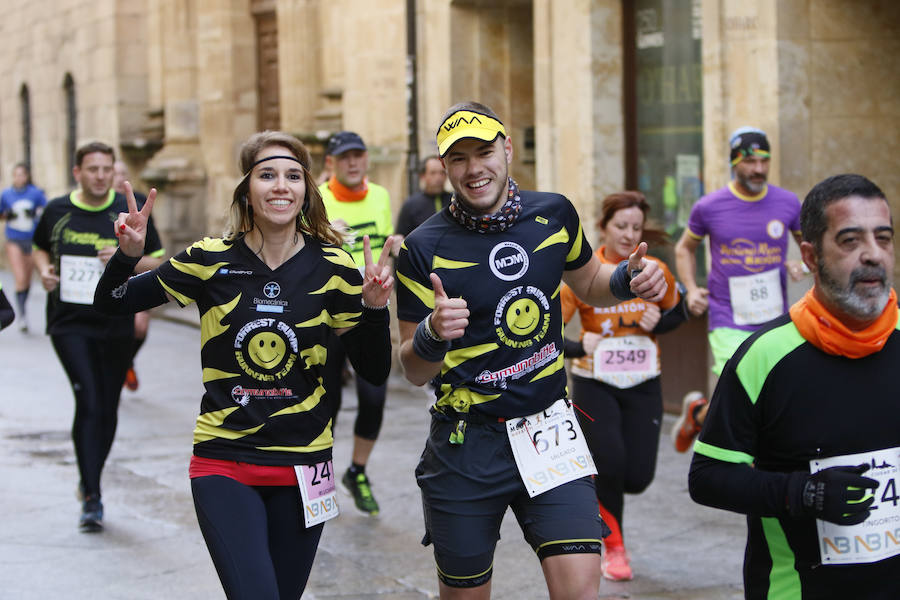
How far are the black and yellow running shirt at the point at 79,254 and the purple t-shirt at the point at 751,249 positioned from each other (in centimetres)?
309

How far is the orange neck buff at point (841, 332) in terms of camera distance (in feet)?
9.87

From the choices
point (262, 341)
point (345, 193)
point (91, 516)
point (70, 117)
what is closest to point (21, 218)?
point (70, 117)

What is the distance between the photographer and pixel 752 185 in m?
7.27

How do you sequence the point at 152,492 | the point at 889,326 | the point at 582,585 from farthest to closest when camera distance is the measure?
the point at 152,492, the point at 582,585, the point at 889,326

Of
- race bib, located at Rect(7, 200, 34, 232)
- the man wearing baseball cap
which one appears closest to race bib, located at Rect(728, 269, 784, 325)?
the man wearing baseball cap

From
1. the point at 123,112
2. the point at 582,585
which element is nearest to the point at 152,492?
the point at 582,585

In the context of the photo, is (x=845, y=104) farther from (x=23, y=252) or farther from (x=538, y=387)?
(x=23, y=252)

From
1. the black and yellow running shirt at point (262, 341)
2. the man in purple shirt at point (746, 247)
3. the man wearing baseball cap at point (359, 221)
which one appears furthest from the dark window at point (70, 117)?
the black and yellow running shirt at point (262, 341)

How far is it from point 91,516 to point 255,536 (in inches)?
128

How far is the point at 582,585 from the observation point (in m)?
3.93

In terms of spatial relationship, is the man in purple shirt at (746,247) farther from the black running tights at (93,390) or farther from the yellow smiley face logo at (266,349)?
the yellow smiley face logo at (266,349)

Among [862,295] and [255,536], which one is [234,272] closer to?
[255,536]

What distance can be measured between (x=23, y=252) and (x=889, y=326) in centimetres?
1576

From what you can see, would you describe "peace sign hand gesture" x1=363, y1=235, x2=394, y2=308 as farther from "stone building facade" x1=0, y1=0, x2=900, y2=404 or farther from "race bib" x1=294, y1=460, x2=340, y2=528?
"stone building facade" x1=0, y1=0, x2=900, y2=404
